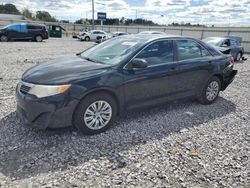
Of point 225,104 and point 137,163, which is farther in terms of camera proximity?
point 225,104

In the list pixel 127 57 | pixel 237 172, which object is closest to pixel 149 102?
pixel 127 57

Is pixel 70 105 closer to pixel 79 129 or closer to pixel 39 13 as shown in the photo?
pixel 79 129

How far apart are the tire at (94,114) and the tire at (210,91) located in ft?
7.81

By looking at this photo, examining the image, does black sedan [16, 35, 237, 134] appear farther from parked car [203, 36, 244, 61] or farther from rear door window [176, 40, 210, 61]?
parked car [203, 36, 244, 61]

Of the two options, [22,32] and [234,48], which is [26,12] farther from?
[234,48]

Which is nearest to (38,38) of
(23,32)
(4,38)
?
(23,32)

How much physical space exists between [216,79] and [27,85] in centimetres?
410

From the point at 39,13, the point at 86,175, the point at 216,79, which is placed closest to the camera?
the point at 86,175

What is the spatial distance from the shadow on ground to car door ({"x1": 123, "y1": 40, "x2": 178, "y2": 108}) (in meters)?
0.42

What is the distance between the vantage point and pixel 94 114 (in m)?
3.83

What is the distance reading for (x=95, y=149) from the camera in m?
3.48

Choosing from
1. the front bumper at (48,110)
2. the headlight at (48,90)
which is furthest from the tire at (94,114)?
the headlight at (48,90)

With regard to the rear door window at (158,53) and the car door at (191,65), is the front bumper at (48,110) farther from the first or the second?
the car door at (191,65)

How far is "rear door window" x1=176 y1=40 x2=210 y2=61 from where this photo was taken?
4.88 metres
